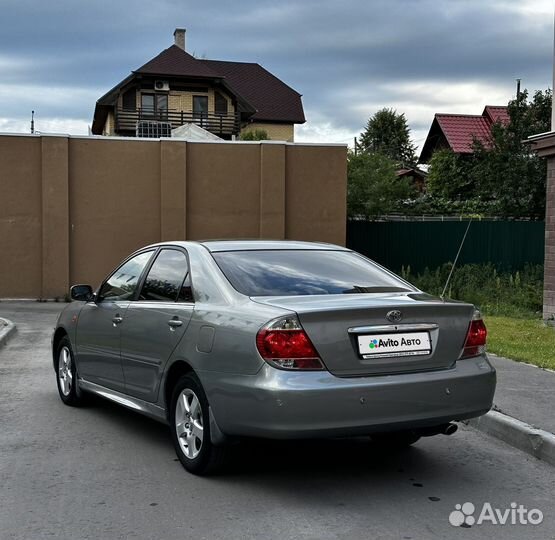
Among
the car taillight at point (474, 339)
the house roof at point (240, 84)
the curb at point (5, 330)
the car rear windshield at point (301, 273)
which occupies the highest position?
the house roof at point (240, 84)

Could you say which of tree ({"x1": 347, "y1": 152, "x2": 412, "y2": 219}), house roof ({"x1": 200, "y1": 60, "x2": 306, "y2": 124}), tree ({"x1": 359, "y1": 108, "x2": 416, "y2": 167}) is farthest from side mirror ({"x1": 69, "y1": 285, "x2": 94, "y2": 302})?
tree ({"x1": 359, "y1": 108, "x2": 416, "y2": 167})

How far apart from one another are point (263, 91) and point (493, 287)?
44.0m

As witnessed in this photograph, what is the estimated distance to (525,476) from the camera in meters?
5.42

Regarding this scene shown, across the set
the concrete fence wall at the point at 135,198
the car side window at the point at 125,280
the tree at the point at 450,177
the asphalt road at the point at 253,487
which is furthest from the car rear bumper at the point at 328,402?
the tree at the point at 450,177

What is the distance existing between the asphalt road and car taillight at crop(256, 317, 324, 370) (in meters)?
0.85

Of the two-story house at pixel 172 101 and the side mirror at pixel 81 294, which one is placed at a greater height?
the two-story house at pixel 172 101

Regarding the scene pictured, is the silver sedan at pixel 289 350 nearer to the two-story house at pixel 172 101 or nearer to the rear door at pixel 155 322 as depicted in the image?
the rear door at pixel 155 322

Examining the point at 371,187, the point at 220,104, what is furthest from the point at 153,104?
the point at 371,187

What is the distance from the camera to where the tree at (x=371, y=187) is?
3394 centimetres

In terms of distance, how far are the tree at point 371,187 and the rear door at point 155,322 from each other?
89.2ft

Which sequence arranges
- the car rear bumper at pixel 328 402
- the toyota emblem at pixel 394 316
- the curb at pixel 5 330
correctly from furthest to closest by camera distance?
the curb at pixel 5 330 < the toyota emblem at pixel 394 316 < the car rear bumper at pixel 328 402

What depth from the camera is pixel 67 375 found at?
25.6 feet

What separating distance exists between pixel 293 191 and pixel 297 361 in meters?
18.4

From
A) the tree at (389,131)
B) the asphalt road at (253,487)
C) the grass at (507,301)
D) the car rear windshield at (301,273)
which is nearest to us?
the asphalt road at (253,487)
